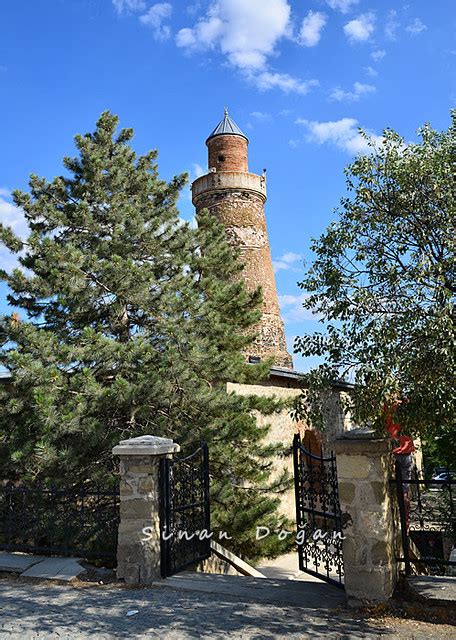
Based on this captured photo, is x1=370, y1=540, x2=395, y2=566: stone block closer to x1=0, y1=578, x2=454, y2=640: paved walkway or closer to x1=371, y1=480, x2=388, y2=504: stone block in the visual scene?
x1=371, y1=480, x2=388, y2=504: stone block

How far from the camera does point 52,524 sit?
7.49 metres

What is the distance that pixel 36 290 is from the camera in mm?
9766

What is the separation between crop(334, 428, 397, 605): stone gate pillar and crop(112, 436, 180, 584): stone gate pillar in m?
2.37

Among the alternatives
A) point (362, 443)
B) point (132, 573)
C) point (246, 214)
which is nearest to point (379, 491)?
point (362, 443)

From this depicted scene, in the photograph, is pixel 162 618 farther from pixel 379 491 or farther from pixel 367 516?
pixel 379 491

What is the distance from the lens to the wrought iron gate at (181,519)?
6.31m

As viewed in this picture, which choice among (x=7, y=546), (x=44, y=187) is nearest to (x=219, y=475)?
(x=7, y=546)

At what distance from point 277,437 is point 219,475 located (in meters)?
4.50

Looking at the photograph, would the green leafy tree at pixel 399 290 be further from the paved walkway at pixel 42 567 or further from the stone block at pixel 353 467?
the paved walkway at pixel 42 567

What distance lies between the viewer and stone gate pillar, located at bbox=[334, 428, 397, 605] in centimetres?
475

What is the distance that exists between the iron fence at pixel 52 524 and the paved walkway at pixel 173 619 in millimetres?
1630

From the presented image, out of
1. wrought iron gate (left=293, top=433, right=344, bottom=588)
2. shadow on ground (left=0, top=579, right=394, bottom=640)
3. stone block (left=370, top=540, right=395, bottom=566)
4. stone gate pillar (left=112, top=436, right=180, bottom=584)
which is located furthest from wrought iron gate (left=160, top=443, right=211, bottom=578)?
stone block (left=370, top=540, right=395, bottom=566)

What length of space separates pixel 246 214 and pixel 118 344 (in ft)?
48.2

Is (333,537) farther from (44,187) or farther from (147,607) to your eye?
(44,187)
